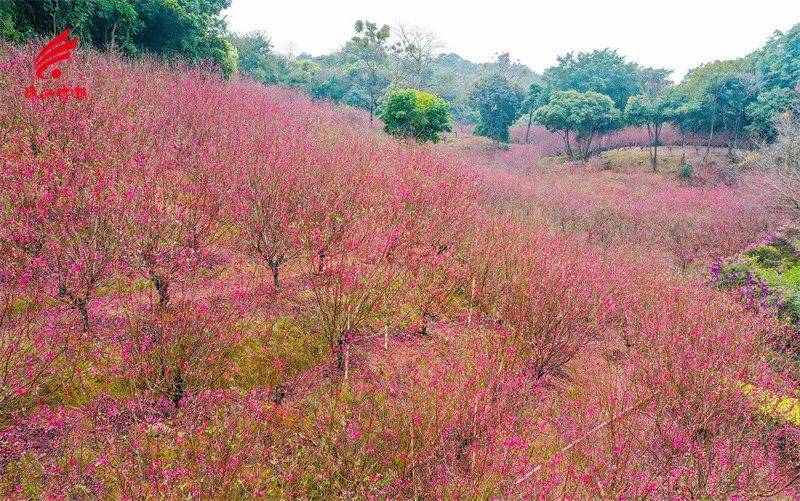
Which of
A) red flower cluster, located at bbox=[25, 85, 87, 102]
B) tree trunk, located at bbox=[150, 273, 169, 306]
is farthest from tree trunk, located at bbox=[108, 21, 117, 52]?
tree trunk, located at bbox=[150, 273, 169, 306]

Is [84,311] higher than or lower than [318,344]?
higher

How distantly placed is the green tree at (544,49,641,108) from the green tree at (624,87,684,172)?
23.8ft

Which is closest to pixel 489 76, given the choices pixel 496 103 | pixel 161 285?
pixel 496 103

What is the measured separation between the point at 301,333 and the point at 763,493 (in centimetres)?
623

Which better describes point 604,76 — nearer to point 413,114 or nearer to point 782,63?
point 782,63

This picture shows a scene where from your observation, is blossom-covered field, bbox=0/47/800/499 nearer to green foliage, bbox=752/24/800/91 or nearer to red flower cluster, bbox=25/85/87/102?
red flower cluster, bbox=25/85/87/102

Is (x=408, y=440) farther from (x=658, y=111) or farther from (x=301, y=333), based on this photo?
A: (x=658, y=111)

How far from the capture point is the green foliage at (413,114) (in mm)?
20188

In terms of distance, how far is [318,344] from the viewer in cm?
659

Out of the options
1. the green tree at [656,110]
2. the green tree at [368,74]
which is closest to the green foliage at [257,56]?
the green tree at [368,74]

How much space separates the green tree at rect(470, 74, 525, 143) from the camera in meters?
37.2

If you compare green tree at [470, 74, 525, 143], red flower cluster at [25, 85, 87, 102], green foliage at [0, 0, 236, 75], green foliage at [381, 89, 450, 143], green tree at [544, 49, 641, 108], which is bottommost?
red flower cluster at [25, 85, 87, 102]

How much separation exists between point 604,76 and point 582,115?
32.3 feet

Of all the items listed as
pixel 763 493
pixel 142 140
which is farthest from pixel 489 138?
pixel 763 493
